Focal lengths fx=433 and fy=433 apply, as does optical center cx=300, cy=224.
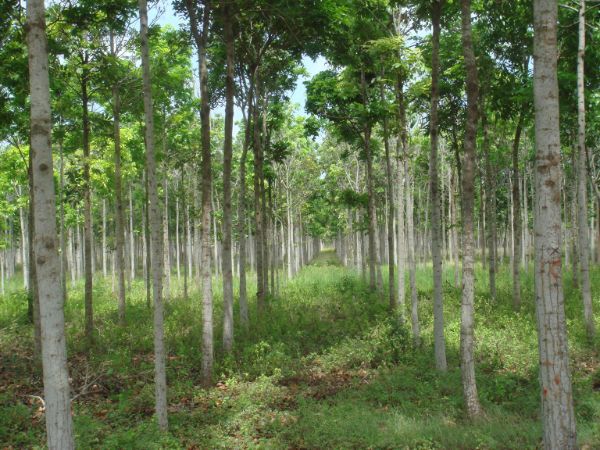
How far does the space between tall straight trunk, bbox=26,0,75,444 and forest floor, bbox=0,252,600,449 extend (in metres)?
1.05

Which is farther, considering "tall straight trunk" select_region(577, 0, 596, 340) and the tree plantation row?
"tall straight trunk" select_region(577, 0, 596, 340)

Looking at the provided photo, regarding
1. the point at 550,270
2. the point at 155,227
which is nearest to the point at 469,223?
the point at 550,270

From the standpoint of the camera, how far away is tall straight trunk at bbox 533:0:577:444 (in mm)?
4141

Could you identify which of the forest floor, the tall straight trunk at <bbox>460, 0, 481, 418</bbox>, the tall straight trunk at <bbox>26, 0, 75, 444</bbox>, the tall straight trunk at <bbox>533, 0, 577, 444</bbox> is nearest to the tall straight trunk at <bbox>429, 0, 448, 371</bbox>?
the forest floor

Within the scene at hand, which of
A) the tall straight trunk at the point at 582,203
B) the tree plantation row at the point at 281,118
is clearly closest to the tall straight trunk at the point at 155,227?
the tree plantation row at the point at 281,118

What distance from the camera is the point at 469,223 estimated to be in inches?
295

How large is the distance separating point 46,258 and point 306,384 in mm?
7148

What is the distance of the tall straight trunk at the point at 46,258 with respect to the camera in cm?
408

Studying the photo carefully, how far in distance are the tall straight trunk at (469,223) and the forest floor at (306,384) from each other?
1.89ft

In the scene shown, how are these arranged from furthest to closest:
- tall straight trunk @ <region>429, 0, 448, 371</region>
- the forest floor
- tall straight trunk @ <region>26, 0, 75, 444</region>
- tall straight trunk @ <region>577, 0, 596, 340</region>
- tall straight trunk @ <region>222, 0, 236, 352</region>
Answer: tall straight trunk @ <region>222, 0, 236, 352</region>
tall straight trunk @ <region>577, 0, 596, 340</region>
tall straight trunk @ <region>429, 0, 448, 371</region>
the forest floor
tall straight trunk @ <region>26, 0, 75, 444</region>

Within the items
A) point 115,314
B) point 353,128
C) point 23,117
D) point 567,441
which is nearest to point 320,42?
point 353,128

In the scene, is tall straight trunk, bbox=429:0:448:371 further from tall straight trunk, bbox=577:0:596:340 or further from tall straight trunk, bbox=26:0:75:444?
tall straight trunk, bbox=26:0:75:444

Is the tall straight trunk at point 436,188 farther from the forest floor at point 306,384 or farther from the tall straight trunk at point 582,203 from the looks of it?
the tall straight trunk at point 582,203

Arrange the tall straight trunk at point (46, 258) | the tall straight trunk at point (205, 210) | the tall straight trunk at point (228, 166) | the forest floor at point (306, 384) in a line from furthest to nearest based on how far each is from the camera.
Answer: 1. the tall straight trunk at point (228, 166)
2. the tall straight trunk at point (205, 210)
3. the forest floor at point (306, 384)
4. the tall straight trunk at point (46, 258)
